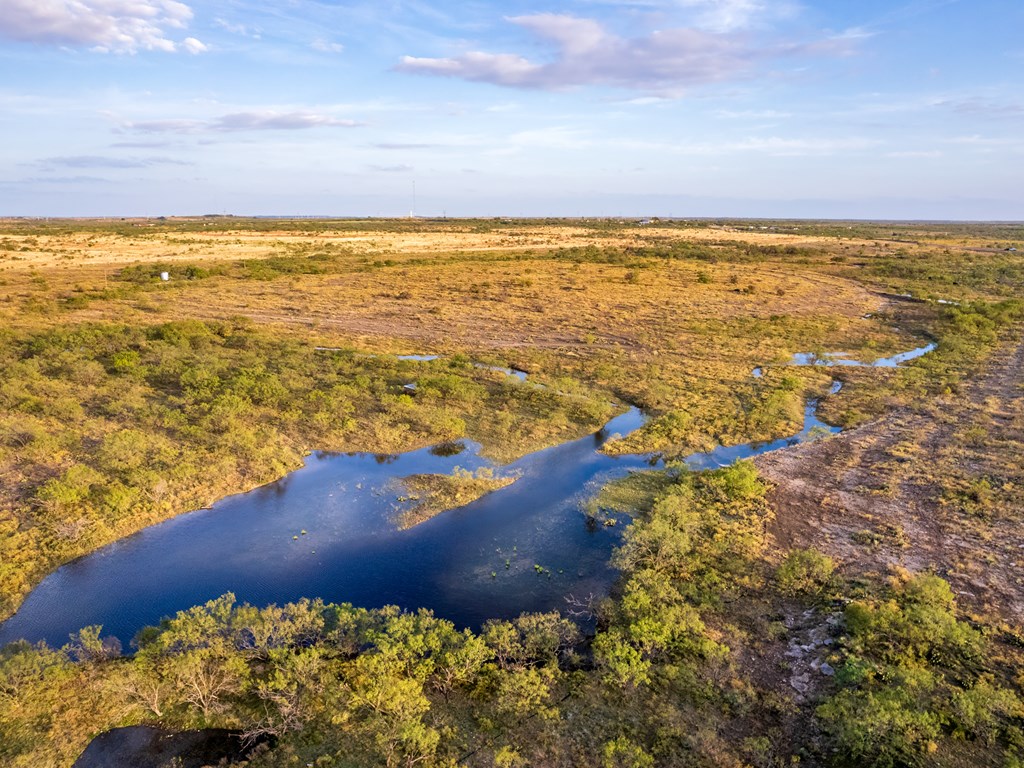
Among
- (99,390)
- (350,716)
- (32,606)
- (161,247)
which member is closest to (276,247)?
(161,247)

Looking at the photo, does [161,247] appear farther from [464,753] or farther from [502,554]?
[464,753]

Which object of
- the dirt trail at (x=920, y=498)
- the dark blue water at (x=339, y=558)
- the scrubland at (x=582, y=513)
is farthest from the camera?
the dirt trail at (x=920, y=498)

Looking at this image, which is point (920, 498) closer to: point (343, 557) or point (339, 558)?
point (343, 557)

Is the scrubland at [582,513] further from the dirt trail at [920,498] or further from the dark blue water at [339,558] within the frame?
the dark blue water at [339,558]

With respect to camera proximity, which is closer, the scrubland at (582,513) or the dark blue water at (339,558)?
the scrubland at (582,513)

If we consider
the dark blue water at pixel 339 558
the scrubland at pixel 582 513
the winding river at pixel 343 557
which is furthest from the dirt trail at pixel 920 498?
the dark blue water at pixel 339 558

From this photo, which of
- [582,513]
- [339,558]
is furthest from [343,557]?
[582,513]
